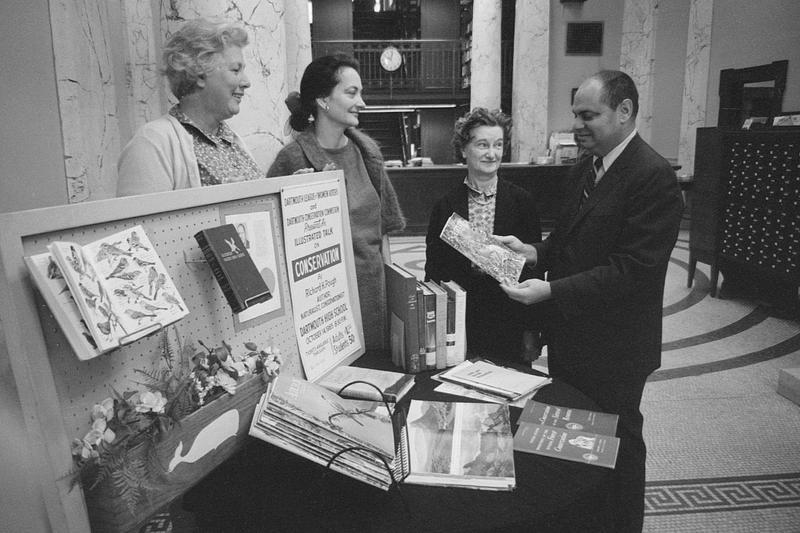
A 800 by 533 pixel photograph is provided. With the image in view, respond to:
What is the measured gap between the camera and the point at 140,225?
1.02 metres

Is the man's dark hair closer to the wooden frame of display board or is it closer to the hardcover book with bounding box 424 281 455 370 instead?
the hardcover book with bounding box 424 281 455 370

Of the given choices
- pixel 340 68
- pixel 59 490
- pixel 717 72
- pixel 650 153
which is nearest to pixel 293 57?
pixel 340 68

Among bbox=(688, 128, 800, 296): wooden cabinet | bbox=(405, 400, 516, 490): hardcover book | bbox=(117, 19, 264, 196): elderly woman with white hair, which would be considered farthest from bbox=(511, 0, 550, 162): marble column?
bbox=(405, 400, 516, 490): hardcover book

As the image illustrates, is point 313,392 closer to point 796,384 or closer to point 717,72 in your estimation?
point 796,384

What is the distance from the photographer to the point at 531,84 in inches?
403

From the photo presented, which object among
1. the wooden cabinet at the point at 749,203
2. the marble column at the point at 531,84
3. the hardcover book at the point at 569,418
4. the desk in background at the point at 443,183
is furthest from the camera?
the marble column at the point at 531,84

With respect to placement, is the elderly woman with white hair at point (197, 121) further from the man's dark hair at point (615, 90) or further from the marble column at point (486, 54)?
the marble column at point (486, 54)

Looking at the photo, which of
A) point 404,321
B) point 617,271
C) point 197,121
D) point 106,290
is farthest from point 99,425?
point 617,271

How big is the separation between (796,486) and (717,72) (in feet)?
27.3

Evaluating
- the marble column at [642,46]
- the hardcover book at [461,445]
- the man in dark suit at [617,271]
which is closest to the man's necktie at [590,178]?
the man in dark suit at [617,271]

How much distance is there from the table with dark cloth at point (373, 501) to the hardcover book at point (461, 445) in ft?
0.08

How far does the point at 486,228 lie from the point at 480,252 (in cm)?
67

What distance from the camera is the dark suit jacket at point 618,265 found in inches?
68.5

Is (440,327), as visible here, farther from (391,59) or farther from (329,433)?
(391,59)
